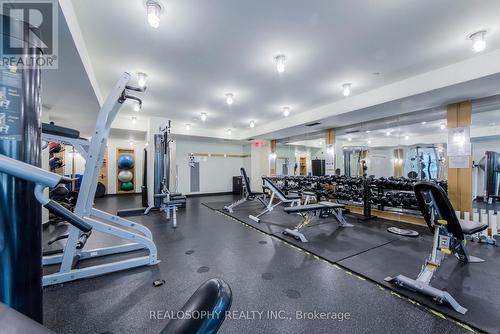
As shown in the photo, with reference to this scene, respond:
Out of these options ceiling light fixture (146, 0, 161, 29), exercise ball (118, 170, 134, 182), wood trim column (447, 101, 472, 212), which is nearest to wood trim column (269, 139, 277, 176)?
wood trim column (447, 101, 472, 212)

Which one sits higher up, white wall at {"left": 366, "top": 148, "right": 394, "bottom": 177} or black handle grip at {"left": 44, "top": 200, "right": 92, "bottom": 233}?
white wall at {"left": 366, "top": 148, "right": 394, "bottom": 177}

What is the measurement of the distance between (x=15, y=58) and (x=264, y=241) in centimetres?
324

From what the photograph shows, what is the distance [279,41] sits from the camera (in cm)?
270

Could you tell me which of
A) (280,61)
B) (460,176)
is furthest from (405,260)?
(280,61)

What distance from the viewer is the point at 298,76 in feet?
12.2

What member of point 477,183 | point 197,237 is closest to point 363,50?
point 197,237

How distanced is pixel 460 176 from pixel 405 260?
2.51m

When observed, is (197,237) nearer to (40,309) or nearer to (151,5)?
(40,309)

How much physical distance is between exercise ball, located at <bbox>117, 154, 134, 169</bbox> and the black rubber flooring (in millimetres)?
6946

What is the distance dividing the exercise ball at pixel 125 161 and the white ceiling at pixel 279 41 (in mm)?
5207

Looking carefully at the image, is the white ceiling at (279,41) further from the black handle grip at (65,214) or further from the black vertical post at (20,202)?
the black handle grip at (65,214)

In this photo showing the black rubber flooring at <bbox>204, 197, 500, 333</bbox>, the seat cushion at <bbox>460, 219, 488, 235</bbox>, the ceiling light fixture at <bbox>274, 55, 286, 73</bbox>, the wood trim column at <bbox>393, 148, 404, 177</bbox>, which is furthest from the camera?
the wood trim column at <bbox>393, 148, 404, 177</bbox>

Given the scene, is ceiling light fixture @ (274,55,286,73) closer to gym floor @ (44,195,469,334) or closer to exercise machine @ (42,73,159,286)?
exercise machine @ (42,73,159,286)

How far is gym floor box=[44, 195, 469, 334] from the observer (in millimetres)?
1568
